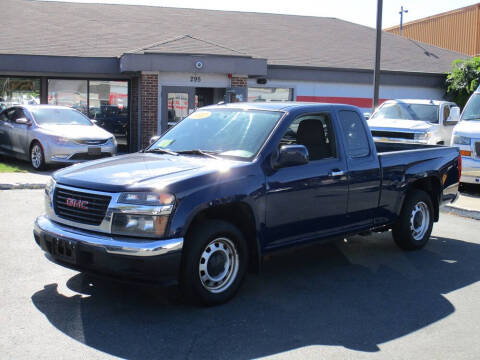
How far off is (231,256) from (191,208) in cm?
71

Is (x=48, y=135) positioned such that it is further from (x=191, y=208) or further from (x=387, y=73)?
(x=387, y=73)

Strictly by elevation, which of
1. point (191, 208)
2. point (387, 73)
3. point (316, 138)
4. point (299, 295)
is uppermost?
point (387, 73)

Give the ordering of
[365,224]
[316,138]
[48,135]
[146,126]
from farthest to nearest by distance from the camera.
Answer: [146,126]
[48,135]
[365,224]
[316,138]

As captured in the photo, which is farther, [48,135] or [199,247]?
[48,135]

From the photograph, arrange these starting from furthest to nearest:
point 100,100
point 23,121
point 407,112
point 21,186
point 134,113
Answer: point 100,100, point 134,113, point 407,112, point 23,121, point 21,186

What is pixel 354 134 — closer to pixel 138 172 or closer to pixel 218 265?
pixel 218 265

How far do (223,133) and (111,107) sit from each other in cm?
1518

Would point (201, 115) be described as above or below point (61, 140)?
above

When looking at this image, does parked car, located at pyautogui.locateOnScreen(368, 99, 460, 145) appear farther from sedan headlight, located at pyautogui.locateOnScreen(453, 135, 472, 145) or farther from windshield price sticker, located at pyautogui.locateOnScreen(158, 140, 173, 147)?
windshield price sticker, located at pyautogui.locateOnScreen(158, 140, 173, 147)

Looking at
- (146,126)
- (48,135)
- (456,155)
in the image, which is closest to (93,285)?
(456,155)

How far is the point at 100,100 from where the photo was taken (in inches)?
811

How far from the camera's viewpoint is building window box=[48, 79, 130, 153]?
20.3 meters

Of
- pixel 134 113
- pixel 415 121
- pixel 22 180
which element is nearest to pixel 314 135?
pixel 22 180

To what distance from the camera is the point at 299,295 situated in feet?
19.1
